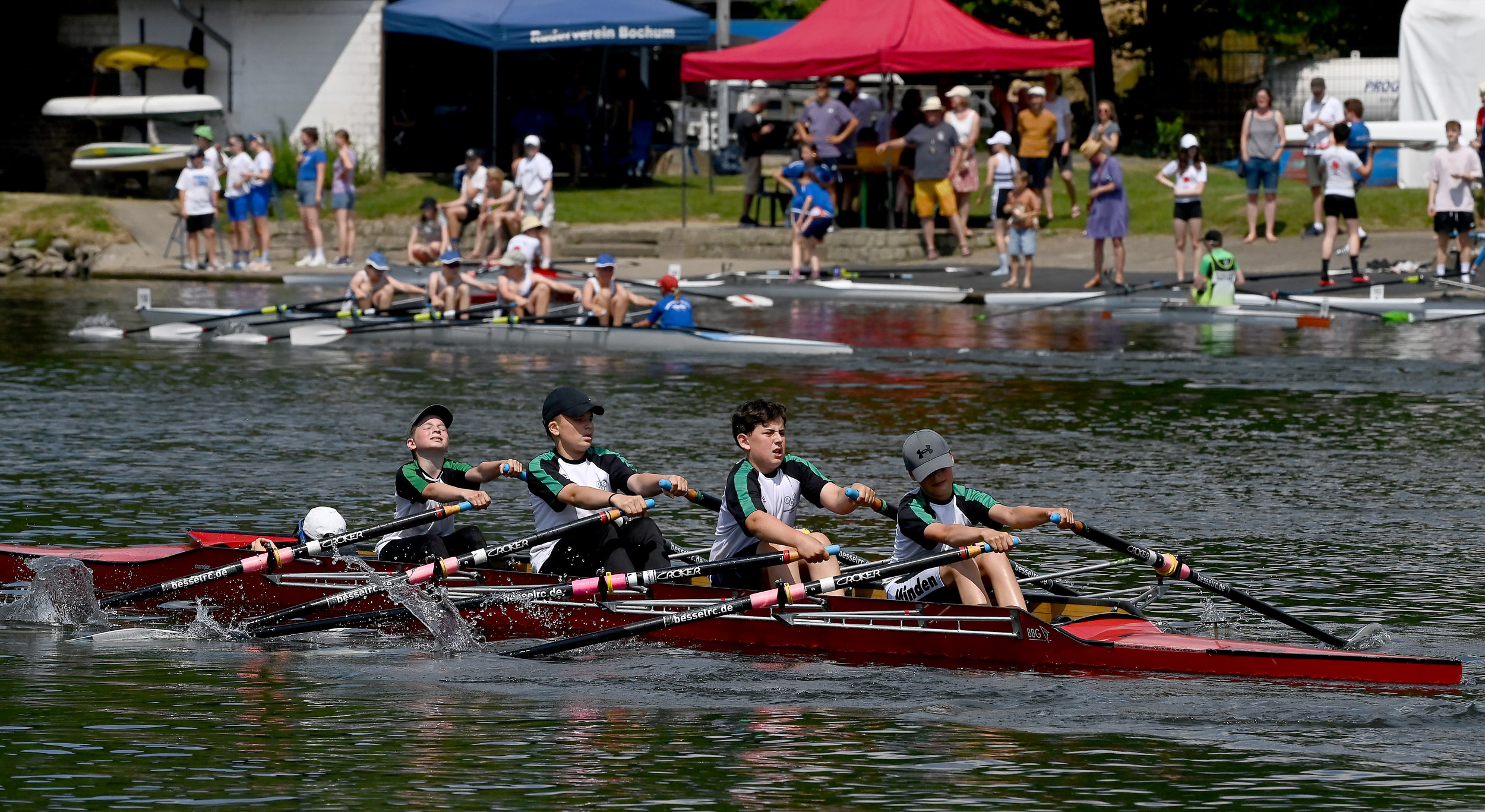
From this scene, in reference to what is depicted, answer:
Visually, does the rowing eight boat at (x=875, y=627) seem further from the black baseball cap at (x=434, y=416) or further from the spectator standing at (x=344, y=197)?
the spectator standing at (x=344, y=197)

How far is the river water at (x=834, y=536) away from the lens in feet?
25.1

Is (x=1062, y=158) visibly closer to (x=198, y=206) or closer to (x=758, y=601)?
(x=198, y=206)

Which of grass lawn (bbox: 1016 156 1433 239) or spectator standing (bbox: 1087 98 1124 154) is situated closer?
spectator standing (bbox: 1087 98 1124 154)

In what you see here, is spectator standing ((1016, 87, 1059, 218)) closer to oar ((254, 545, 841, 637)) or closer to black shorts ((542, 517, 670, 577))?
black shorts ((542, 517, 670, 577))

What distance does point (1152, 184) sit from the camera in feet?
104

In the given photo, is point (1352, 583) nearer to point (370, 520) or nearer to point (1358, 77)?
point (370, 520)

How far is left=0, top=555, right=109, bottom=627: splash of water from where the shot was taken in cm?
1061

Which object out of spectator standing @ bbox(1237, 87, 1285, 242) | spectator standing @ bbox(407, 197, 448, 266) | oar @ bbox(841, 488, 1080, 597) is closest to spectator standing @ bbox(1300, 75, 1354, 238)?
spectator standing @ bbox(1237, 87, 1285, 242)

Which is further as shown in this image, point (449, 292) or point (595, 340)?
point (449, 292)

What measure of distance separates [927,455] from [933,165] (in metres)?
19.4

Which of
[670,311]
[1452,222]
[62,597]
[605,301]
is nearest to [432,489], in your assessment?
[62,597]

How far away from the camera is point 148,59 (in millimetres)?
33312

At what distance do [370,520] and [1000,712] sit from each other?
563cm

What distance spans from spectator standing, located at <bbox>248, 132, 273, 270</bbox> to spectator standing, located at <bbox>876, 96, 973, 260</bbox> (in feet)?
29.9
